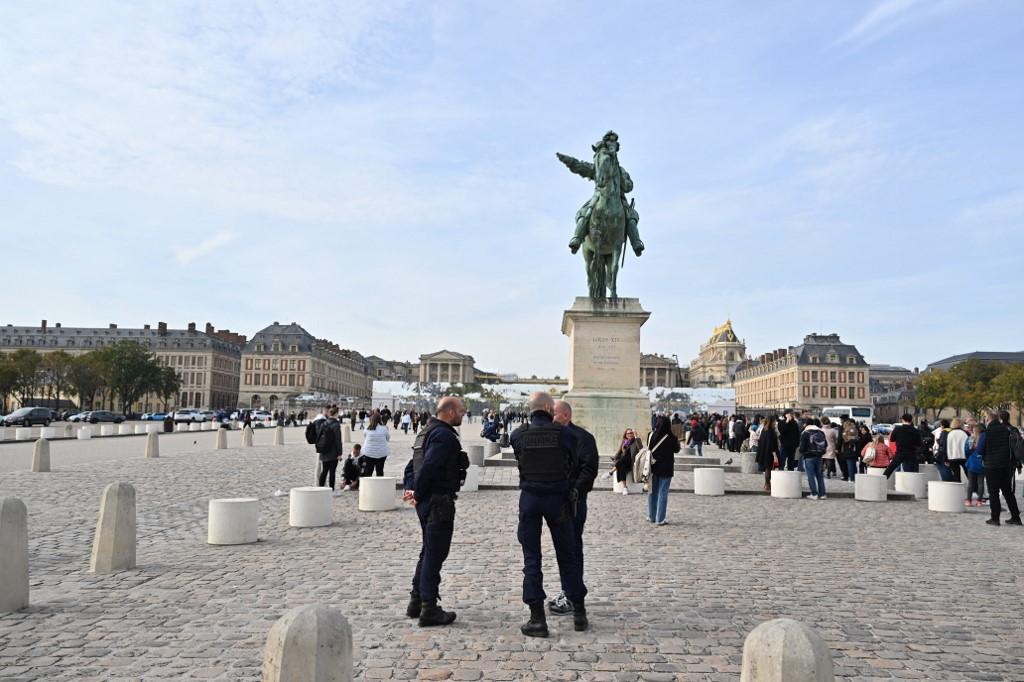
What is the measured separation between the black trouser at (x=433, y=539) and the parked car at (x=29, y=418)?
52.7 m

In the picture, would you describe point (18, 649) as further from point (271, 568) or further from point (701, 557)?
point (701, 557)

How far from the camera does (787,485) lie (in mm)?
16172

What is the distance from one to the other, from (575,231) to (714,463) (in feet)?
24.2

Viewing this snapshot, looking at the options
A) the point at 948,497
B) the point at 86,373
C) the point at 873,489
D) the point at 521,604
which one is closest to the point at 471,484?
the point at 873,489

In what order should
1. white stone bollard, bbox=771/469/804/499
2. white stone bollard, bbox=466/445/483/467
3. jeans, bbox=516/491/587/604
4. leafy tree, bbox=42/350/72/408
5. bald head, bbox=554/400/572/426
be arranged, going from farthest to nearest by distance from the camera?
leafy tree, bbox=42/350/72/408, white stone bollard, bbox=466/445/483/467, white stone bollard, bbox=771/469/804/499, bald head, bbox=554/400/572/426, jeans, bbox=516/491/587/604

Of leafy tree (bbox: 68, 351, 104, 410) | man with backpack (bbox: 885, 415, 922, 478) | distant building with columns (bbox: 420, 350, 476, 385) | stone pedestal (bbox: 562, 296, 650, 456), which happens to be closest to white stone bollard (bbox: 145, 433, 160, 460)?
stone pedestal (bbox: 562, 296, 650, 456)

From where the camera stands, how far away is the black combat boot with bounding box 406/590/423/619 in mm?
6414

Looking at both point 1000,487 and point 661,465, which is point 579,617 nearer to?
point 661,465

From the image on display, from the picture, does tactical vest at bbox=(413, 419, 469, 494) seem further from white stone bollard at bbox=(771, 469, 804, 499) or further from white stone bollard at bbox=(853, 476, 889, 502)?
white stone bollard at bbox=(853, 476, 889, 502)

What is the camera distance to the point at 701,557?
924cm

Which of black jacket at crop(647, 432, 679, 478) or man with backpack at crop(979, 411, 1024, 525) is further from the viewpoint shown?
man with backpack at crop(979, 411, 1024, 525)

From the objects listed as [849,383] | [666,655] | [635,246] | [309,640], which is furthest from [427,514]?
[849,383]

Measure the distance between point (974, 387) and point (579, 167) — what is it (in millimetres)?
77146

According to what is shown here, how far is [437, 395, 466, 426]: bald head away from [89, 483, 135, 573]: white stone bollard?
3.80 meters
